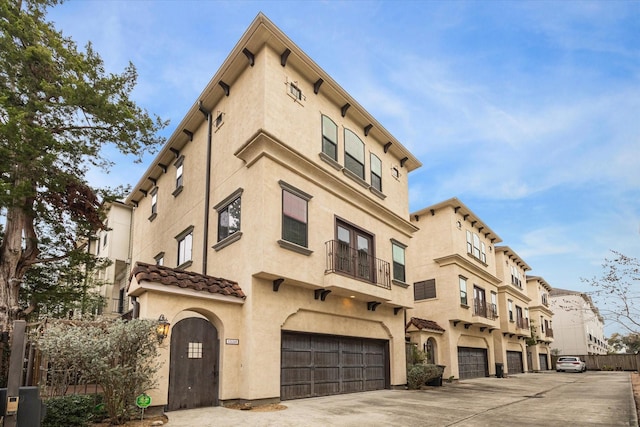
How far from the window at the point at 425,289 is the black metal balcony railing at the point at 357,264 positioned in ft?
30.3

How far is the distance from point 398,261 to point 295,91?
329 inches

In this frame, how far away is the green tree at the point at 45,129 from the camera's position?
12805mm

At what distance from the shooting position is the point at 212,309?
11.0 m

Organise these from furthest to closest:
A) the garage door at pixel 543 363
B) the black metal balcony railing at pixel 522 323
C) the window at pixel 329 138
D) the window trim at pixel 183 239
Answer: the garage door at pixel 543 363
the black metal balcony railing at pixel 522 323
the window trim at pixel 183 239
the window at pixel 329 138

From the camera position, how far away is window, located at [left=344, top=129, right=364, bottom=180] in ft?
A: 52.9

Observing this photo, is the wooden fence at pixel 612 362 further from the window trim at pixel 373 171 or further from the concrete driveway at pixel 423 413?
the window trim at pixel 373 171

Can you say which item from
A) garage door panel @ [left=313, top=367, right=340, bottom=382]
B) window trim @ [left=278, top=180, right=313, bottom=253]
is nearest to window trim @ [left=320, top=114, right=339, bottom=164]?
window trim @ [left=278, top=180, right=313, bottom=253]

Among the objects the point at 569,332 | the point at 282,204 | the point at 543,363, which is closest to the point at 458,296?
the point at 282,204

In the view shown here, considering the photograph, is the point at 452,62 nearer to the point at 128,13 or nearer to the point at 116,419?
the point at 128,13

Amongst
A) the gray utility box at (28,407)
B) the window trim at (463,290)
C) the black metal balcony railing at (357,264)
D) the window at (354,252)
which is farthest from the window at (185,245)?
the window trim at (463,290)

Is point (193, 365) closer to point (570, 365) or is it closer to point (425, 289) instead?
point (425, 289)

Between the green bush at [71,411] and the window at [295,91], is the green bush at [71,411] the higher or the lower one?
the lower one

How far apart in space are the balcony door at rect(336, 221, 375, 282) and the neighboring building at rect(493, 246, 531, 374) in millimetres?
19109

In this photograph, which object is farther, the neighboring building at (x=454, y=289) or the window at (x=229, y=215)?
the neighboring building at (x=454, y=289)
